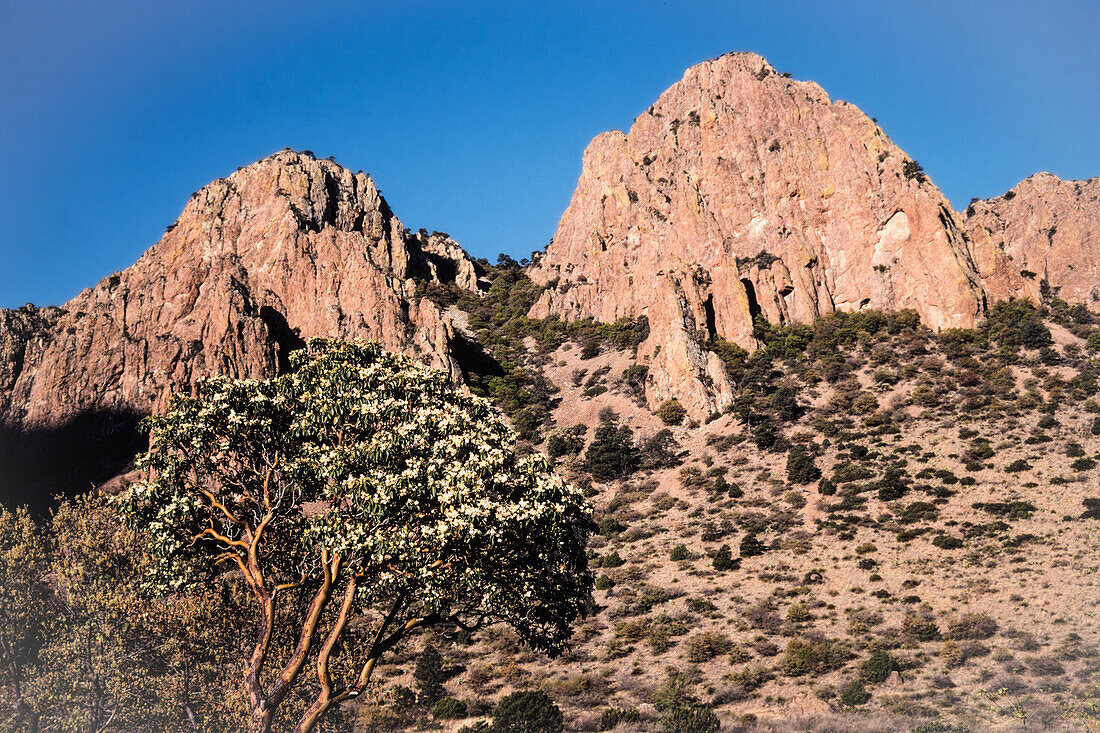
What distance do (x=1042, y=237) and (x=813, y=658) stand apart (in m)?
129

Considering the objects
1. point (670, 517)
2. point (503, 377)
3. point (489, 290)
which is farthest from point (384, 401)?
point (489, 290)

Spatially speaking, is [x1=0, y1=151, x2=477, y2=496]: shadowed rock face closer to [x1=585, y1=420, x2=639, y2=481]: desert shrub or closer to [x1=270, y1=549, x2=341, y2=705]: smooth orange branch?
[x1=585, y1=420, x2=639, y2=481]: desert shrub

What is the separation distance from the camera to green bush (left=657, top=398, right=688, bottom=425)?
8231 cm

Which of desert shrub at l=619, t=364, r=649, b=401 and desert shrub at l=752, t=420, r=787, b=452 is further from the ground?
desert shrub at l=619, t=364, r=649, b=401

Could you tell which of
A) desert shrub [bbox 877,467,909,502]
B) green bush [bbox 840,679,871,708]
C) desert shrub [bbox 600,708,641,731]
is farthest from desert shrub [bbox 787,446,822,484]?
desert shrub [bbox 600,708,641,731]

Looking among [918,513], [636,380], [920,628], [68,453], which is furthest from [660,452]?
[68,453]

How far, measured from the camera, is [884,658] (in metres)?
32.2

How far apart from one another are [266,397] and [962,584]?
40.3 metres

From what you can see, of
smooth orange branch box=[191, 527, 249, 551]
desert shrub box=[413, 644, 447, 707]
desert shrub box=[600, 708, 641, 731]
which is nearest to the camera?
smooth orange branch box=[191, 527, 249, 551]

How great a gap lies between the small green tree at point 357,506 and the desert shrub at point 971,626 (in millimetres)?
25808

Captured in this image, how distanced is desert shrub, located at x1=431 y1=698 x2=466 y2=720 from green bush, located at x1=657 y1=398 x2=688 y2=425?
177 feet

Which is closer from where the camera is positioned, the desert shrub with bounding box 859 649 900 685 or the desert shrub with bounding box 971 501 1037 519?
the desert shrub with bounding box 859 649 900 685

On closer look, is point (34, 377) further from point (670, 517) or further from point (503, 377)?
point (670, 517)

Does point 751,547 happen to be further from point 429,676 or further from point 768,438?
point 429,676
